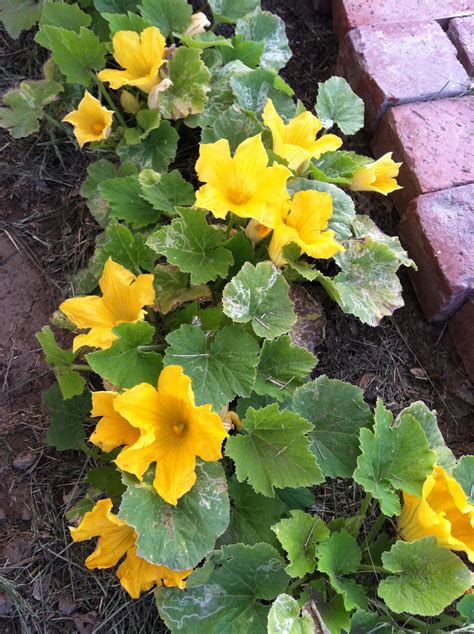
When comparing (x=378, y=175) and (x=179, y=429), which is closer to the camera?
(x=179, y=429)

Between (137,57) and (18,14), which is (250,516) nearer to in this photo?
(137,57)

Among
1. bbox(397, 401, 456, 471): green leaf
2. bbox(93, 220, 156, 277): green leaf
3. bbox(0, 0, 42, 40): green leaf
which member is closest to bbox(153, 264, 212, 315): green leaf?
bbox(93, 220, 156, 277): green leaf

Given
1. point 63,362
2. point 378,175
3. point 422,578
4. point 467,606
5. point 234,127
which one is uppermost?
point 234,127

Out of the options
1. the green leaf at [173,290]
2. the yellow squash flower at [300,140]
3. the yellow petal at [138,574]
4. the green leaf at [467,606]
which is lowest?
the green leaf at [467,606]

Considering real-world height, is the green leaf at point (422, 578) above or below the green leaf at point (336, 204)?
below

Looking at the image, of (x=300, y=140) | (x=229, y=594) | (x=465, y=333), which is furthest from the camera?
(x=465, y=333)

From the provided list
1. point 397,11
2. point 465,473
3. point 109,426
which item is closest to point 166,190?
point 109,426

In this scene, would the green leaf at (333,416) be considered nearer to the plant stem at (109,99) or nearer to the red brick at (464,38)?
the plant stem at (109,99)

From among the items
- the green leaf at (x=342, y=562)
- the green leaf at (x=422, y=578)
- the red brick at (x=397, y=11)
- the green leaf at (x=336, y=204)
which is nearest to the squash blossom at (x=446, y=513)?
the green leaf at (x=422, y=578)
